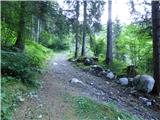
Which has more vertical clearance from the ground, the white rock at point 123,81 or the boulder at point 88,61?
the boulder at point 88,61

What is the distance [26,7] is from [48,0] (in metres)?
0.82

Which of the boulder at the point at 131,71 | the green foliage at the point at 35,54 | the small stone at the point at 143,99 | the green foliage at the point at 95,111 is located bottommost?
the small stone at the point at 143,99

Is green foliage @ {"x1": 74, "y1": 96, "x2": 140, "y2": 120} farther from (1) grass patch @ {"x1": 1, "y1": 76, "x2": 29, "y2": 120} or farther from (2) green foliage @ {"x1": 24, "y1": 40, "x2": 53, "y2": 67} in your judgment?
(2) green foliage @ {"x1": 24, "y1": 40, "x2": 53, "y2": 67}

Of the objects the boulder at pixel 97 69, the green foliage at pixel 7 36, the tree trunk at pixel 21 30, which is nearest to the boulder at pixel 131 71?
the boulder at pixel 97 69

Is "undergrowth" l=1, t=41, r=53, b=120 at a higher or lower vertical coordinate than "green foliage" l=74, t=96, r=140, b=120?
higher

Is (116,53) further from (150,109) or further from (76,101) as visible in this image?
(76,101)

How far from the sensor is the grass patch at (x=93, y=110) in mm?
7012

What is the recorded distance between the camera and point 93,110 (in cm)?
732

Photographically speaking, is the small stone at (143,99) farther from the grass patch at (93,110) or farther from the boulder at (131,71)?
the boulder at (131,71)

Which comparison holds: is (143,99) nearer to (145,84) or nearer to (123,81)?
(145,84)

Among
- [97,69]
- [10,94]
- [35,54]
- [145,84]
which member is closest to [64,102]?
[10,94]

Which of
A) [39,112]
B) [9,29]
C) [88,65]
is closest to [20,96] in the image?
[39,112]

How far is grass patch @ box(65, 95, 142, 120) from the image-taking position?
7.01 m

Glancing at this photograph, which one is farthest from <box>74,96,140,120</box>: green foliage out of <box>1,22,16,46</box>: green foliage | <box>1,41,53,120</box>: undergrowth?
<box>1,22,16,46</box>: green foliage
